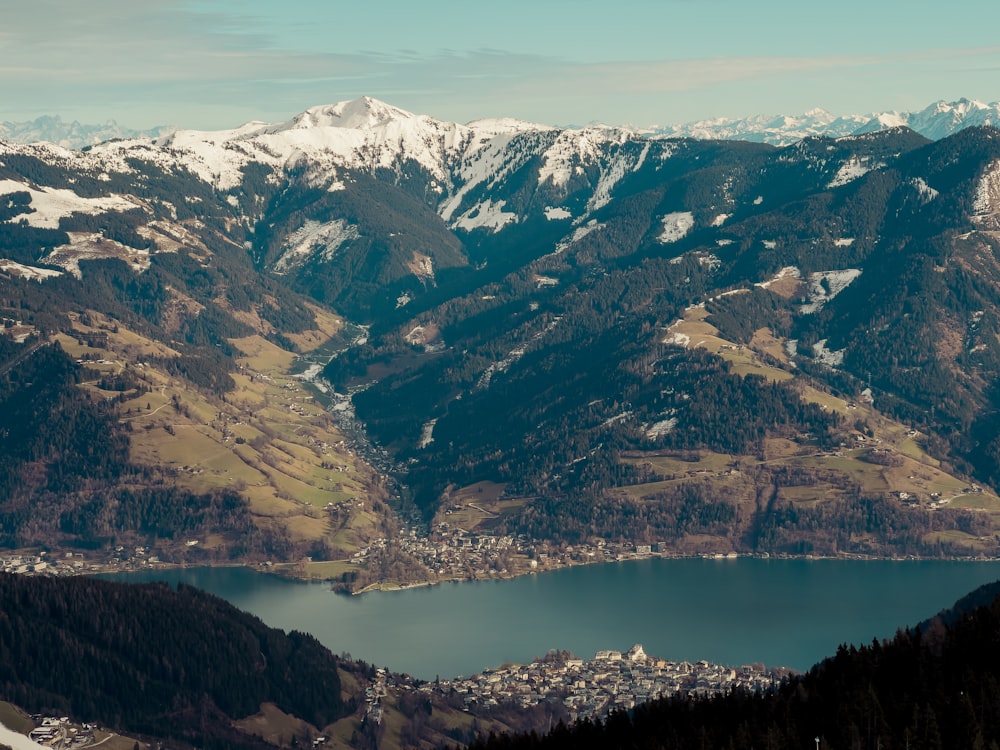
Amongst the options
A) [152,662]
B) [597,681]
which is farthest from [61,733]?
[597,681]

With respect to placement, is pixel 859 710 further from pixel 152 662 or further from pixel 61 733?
pixel 152 662

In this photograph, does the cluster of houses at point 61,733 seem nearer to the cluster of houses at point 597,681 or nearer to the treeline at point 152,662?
the treeline at point 152,662

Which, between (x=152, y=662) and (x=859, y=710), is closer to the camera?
(x=859, y=710)

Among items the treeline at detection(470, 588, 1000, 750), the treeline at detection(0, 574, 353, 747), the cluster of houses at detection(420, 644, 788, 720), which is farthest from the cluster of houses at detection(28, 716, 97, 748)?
the treeline at detection(470, 588, 1000, 750)

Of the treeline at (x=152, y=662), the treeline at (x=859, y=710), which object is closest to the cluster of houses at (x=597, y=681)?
the treeline at (x=152, y=662)

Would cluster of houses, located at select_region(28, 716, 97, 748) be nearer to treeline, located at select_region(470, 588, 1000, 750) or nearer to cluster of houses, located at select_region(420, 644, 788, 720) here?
cluster of houses, located at select_region(420, 644, 788, 720)

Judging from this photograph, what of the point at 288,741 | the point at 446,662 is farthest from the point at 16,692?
the point at 446,662
